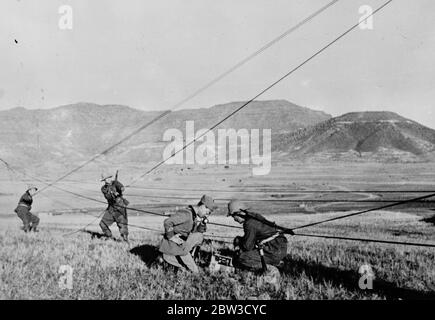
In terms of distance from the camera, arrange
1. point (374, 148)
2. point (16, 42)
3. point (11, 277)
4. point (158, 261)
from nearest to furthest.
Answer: point (11, 277), point (158, 261), point (16, 42), point (374, 148)

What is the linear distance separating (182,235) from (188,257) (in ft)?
1.41

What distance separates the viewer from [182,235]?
7.24 metres

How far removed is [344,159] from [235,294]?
311ft

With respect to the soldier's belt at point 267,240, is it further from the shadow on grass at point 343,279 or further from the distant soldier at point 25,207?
the distant soldier at point 25,207

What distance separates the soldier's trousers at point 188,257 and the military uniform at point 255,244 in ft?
2.71

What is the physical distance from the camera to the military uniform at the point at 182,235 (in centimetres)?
693

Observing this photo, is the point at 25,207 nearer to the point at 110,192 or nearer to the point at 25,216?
the point at 25,216

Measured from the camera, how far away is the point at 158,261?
7.60m

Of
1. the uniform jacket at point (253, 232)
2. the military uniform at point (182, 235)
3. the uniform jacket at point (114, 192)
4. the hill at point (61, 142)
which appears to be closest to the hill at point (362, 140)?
the hill at point (61, 142)

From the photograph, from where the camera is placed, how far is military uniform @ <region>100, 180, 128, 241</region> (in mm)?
11133
